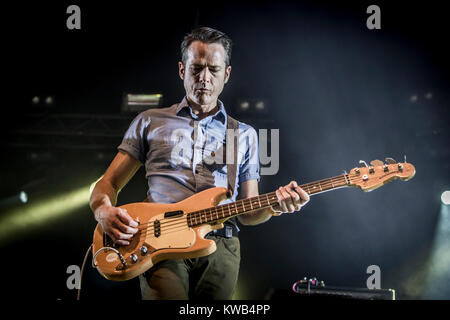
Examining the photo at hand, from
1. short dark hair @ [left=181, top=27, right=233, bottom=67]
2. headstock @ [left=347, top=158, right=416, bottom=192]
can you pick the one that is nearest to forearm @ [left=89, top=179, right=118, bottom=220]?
short dark hair @ [left=181, top=27, right=233, bottom=67]

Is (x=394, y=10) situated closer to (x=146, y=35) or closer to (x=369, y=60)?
(x=369, y=60)

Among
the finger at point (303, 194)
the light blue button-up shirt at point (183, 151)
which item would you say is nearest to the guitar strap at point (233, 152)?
the light blue button-up shirt at point (183, 151)

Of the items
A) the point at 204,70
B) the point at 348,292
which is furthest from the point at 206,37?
the point at 348,292

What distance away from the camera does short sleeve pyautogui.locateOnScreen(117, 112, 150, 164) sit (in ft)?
9.99

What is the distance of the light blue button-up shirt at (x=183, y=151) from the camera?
2822 mm

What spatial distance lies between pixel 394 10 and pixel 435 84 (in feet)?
5.24

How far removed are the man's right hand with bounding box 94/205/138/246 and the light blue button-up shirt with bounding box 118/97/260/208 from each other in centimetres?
32

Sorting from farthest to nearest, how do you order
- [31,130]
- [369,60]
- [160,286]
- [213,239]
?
[31,130] → [369,60] → [213,239] → [160,286]

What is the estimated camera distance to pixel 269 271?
7840 mm

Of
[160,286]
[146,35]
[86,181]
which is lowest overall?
[160,286]

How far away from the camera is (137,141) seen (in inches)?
121

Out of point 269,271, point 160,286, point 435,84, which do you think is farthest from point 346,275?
point 160,286

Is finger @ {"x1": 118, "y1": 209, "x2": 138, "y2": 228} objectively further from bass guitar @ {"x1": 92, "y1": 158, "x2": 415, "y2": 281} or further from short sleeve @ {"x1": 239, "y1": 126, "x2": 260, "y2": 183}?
short sleeve @ {"x1": 239, "y1": 126, "x2": 260, "y2": 183}

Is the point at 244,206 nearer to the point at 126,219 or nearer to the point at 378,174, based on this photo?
the point at 126,219
